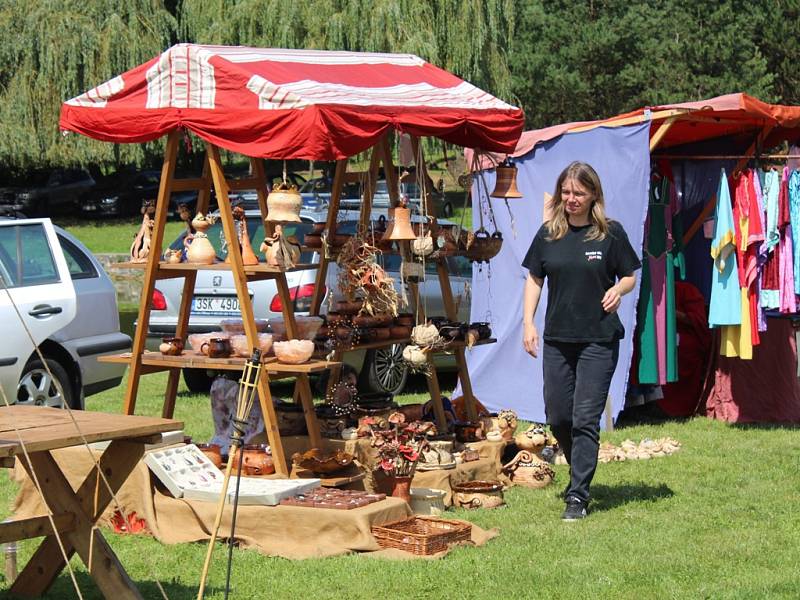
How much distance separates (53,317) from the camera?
354 inches

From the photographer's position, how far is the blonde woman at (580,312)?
6629 mm

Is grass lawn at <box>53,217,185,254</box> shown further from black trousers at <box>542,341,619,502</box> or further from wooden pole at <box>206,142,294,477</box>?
black trousers at <box>542,341,619,502</box>

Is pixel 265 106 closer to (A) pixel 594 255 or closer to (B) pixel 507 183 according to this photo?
(A) pixel 594 255

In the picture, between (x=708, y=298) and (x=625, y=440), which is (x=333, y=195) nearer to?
(x=625, y=440)

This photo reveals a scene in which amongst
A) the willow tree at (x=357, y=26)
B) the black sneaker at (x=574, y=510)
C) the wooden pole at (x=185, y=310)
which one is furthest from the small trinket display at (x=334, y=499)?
the willow tree at (x=357, y=26)

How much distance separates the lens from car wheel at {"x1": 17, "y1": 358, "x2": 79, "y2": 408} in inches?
361

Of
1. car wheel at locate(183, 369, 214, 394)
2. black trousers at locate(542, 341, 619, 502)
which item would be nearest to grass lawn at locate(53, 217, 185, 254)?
car wheel at locate(183, 369, 214, 394)

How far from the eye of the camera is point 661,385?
33.1ft

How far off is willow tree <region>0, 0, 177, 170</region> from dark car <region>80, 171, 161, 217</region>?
32.3ft

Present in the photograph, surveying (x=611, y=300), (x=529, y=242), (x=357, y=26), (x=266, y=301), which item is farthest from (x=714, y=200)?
(x=357, y=26)

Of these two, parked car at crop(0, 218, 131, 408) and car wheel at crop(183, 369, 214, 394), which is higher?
parked car at crop(0, 218, 131, 408)

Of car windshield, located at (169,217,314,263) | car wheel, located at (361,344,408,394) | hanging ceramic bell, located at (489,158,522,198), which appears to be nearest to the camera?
hanging ceramic bell, located at (489,158,522,198)

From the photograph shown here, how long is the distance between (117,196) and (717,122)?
2383 centimetres

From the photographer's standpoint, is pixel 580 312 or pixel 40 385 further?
pixel 40 385
